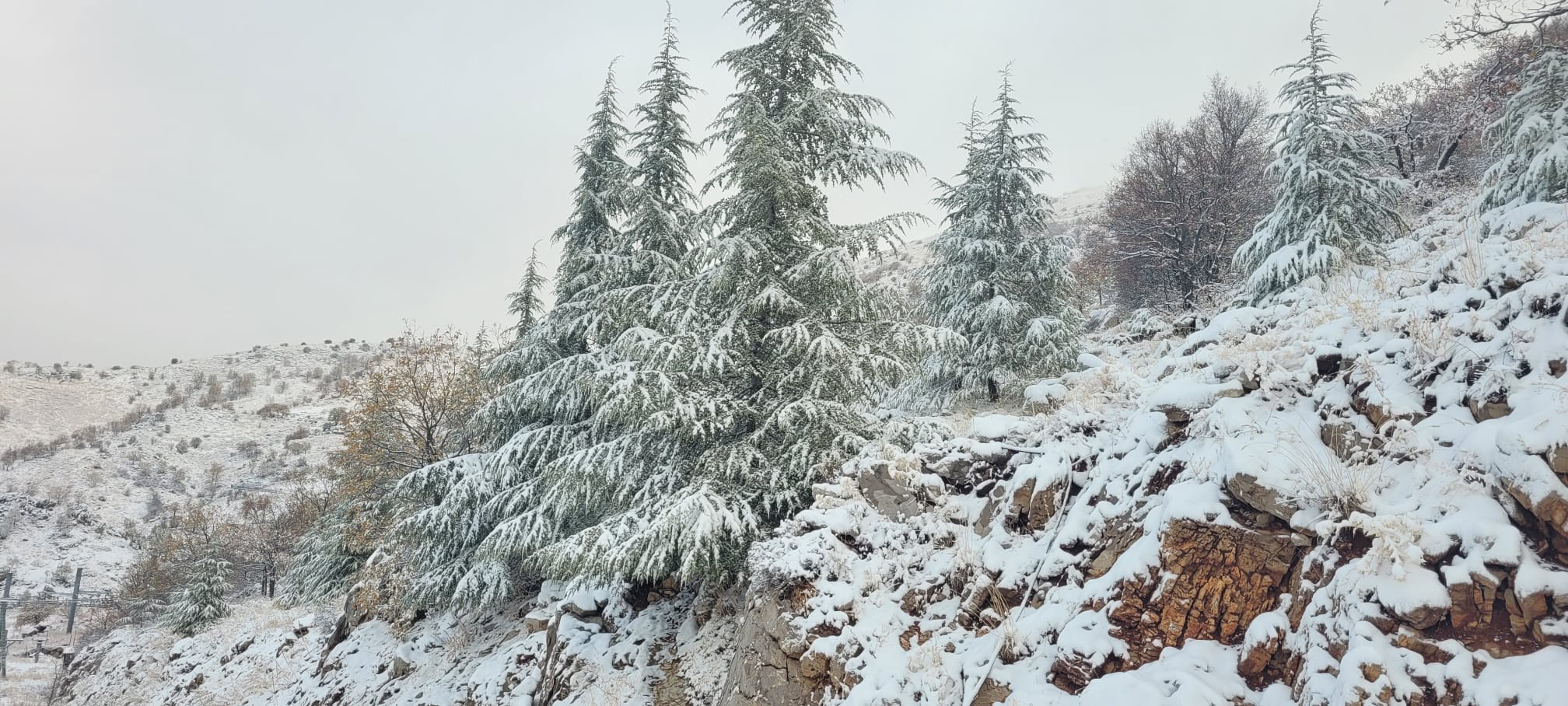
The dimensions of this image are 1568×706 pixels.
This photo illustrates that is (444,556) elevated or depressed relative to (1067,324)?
depressed

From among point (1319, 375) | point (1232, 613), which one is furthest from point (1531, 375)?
point (1232, 613)

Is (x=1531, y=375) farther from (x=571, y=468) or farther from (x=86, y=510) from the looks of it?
(x=86, y=510)

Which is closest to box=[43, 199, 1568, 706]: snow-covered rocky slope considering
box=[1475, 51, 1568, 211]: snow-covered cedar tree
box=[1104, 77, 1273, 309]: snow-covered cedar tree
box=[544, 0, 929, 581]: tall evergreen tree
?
box=[544, 0, 929, 581]: tall evergreen tree

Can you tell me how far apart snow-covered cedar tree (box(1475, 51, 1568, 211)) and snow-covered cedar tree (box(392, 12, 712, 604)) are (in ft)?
44.1

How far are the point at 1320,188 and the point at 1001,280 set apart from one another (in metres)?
6.65

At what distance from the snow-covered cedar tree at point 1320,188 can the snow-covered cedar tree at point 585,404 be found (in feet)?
40.8

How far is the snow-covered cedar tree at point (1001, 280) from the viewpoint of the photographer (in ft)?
49.0

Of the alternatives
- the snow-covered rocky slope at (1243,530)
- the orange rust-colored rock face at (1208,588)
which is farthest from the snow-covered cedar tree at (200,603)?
the orange rust-colored rock face at (1208,588)

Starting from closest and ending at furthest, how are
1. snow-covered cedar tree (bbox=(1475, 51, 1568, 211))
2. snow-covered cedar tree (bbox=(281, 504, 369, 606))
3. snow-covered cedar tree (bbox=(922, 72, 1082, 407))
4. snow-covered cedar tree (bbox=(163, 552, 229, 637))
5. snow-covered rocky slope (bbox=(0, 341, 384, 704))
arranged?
snow-covered cedar tree (bbox=(1475, 51, 1568, 211)) < snow-covered cedar tree (bbox=(922, 72, 1082, 407)) < snow-covered cedar tree (bbox=(281, 504, 369, 606)) < snow-covered cedar tree (bbox=(163, 552, 229, 637)) < snow-covered rocky slope (bbox=(0, 341, 384, 704))

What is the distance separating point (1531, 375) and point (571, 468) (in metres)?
9.44

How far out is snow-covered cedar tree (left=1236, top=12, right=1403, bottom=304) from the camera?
12312 millimetres

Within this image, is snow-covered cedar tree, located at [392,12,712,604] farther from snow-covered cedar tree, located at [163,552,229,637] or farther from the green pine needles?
snow-covered cedar tree, located at [163,552,229,637]

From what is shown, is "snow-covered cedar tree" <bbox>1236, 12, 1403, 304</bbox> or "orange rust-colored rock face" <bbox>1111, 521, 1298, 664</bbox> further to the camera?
"snow-covered cedar tree" <bbox>1236, 12, 1403, 304</bbox>

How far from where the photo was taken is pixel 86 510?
40000 millimetres
